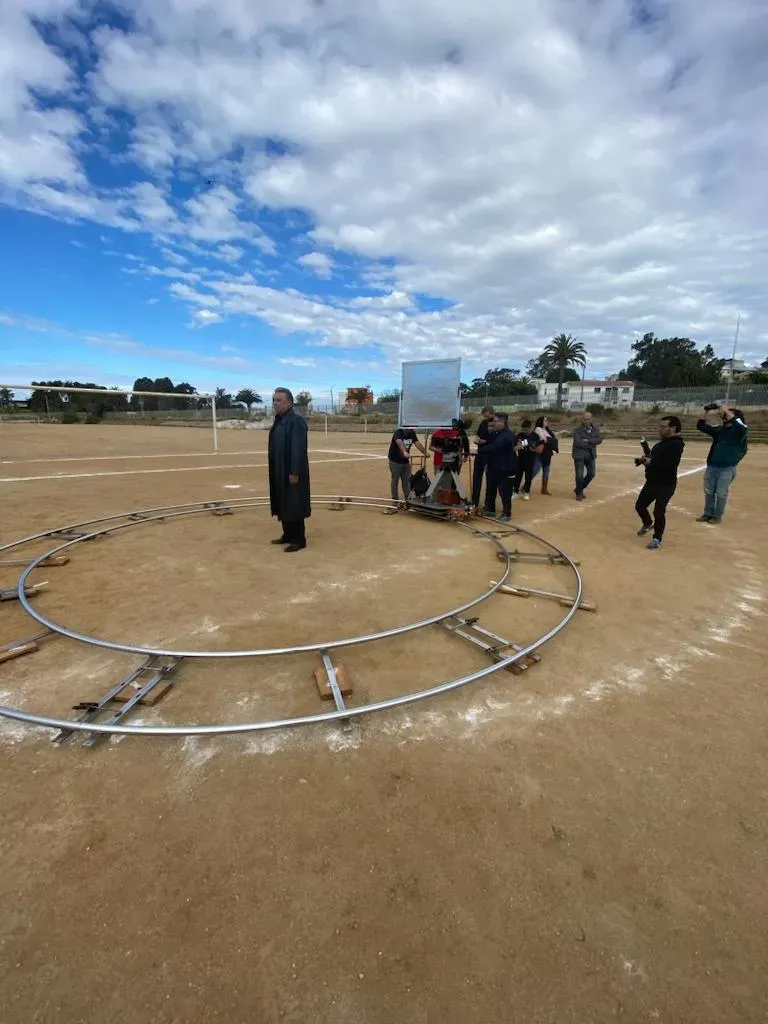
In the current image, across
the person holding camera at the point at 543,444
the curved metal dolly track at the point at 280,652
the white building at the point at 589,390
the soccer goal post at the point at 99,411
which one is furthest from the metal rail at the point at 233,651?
the white building at the point at 589,390

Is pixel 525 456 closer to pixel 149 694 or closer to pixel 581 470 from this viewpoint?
pixel 581 470

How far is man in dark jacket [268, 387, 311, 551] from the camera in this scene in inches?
225

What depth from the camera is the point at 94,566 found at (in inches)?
212

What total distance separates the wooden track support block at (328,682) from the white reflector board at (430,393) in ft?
17.4

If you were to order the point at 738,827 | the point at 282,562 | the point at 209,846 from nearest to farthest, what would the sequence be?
the point at 209,846 < the point at 738,827 < the point at 282,562

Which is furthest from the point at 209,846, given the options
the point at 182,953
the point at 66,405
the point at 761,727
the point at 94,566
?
the point at 66,405

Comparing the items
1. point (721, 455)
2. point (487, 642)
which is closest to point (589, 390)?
point (721, 455)

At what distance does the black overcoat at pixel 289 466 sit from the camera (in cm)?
572

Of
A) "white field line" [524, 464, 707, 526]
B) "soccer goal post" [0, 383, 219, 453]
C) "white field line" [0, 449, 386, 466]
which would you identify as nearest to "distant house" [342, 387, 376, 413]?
"soccer goal post" [0, 383, 219, 453]

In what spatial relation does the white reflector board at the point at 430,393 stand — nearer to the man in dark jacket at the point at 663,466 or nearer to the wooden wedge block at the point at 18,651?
the man in dark jacket at the point at 663,466

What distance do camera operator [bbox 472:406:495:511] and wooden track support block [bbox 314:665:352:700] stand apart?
5.02 meters

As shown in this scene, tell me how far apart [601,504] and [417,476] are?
4.04 metres

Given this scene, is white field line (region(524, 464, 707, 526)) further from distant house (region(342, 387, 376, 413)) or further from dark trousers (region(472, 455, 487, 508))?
distant house (region(342, 387, 376, 413))

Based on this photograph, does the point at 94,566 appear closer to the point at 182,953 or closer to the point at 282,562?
the point at 282,562
